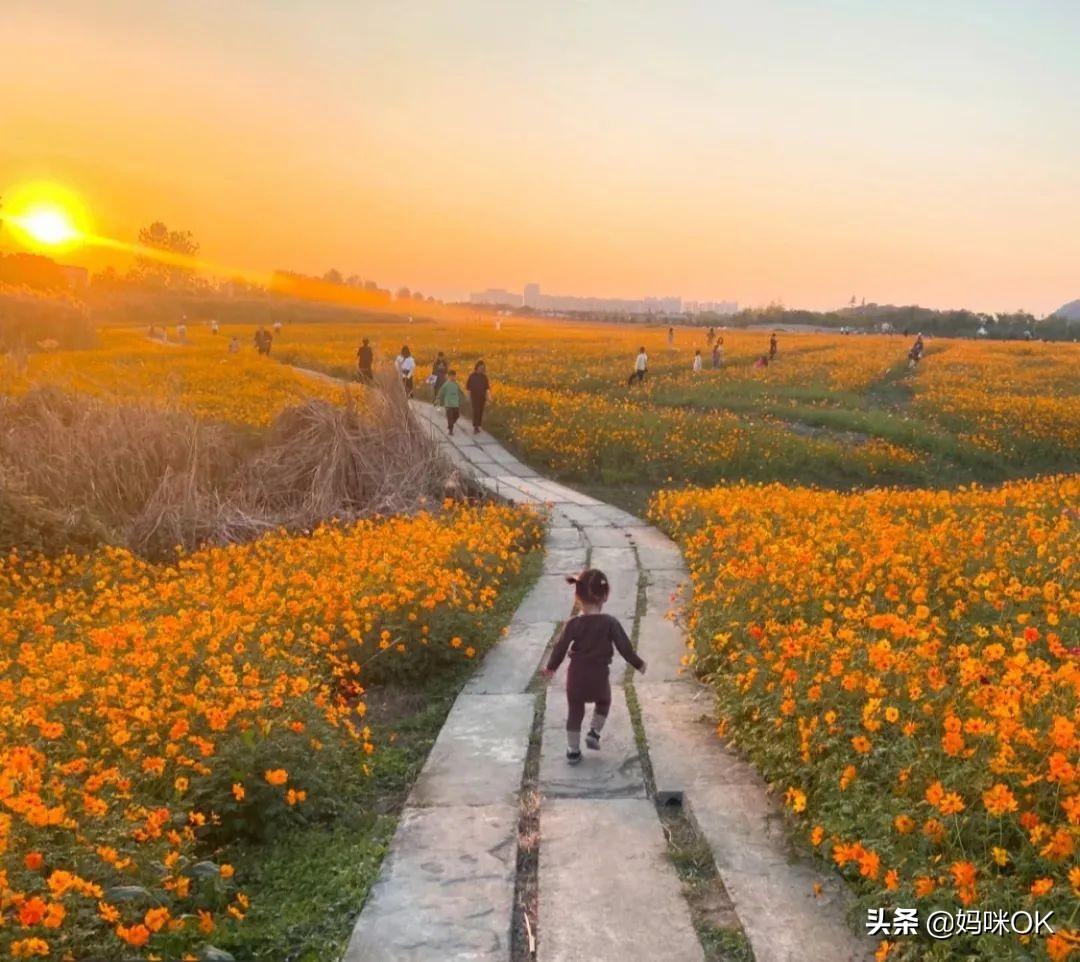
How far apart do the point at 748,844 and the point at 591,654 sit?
1555mm

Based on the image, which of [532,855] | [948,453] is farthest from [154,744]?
[948,453]

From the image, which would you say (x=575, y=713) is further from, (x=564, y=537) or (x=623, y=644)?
(x=564, y=537)

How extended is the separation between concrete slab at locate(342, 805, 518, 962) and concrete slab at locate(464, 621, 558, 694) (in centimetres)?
199

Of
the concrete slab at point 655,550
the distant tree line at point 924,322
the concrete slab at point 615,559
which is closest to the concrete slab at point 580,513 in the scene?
the concrete slab at point 655,550

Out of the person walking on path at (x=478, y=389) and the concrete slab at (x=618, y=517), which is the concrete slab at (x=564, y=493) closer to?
the concrete slab at (x=618, y=517)

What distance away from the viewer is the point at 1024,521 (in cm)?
898

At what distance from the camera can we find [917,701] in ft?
14.9

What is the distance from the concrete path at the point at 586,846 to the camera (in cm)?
369


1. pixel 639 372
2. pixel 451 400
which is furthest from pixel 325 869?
pixel 639 372

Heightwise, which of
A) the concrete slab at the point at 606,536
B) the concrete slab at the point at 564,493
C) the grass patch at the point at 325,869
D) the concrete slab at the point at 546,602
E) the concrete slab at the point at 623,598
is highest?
the concrete slab at the point at 564,493

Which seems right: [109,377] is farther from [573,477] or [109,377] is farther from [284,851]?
[284,851]

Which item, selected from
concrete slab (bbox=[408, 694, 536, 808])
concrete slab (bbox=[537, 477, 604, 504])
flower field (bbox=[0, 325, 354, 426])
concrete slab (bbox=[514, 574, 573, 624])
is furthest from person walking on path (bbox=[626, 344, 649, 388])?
concrete slab (bbox=[408, 694, 536, 808])

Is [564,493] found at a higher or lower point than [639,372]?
lower

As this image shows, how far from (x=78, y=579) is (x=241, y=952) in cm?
758
